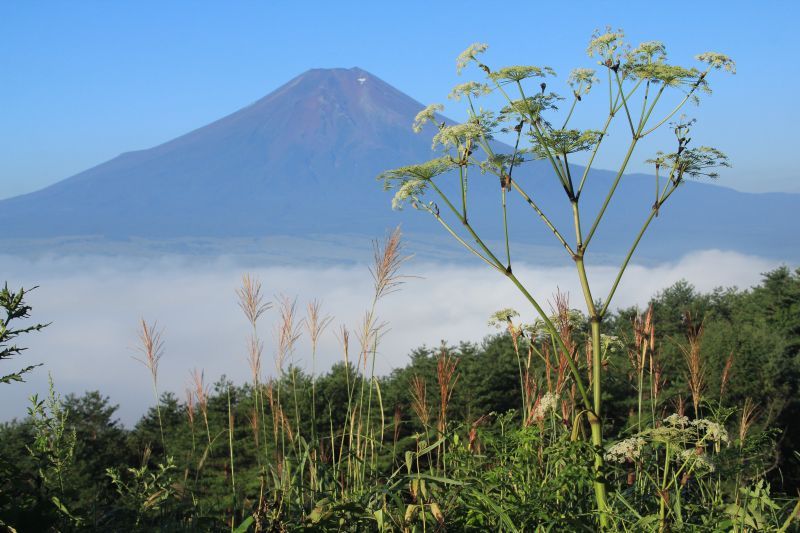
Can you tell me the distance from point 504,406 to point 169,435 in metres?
6.56

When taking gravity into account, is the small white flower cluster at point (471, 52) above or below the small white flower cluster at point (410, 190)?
above

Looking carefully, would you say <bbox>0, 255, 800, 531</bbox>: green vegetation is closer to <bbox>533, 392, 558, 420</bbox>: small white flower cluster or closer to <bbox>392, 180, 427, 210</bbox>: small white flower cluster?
<bbox>533, 392, 558, 420</bbox>: small white flower cluster

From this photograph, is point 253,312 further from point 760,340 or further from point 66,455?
point 760,340

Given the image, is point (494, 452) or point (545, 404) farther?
point (494, 452)

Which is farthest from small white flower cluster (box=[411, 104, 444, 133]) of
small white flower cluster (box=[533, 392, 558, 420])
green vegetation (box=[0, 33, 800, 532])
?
small white flower cluster (box=[533, 392, 558, 420])

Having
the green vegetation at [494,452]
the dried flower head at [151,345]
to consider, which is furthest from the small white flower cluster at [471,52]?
the dried flower head at [151,345]

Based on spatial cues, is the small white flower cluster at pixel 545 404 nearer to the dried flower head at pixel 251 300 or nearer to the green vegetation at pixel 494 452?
the green vegetation at pixel 494 452

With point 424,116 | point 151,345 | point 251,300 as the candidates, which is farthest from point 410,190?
point 151,345

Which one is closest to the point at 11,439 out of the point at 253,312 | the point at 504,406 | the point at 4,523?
the point at 504,406

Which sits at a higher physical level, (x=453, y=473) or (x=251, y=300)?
(x=251, y=300)

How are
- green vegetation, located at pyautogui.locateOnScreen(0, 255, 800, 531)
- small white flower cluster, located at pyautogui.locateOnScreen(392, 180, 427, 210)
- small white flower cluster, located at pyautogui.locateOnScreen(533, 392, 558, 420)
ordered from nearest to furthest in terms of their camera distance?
green vegetation, located at pyautogui.locateOnScreen(0, 255, 800, 531)
small white flower cluster, located at pyautogui.locateOnScreen(533, 392, 558, 420)
small white flower cluster, located at pyautogui.locateOnScreen(392, 180, 427, 210)

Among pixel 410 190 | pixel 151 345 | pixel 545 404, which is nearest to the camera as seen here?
pixel 545 404

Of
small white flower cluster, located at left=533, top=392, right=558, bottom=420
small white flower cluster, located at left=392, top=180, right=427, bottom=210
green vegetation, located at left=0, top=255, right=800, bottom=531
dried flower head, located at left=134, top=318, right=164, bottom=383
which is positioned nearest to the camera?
green vegetation, located at left=0, top=255, right=800, bottom=531

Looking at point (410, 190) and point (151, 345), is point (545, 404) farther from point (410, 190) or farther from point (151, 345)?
point (151, 345)
